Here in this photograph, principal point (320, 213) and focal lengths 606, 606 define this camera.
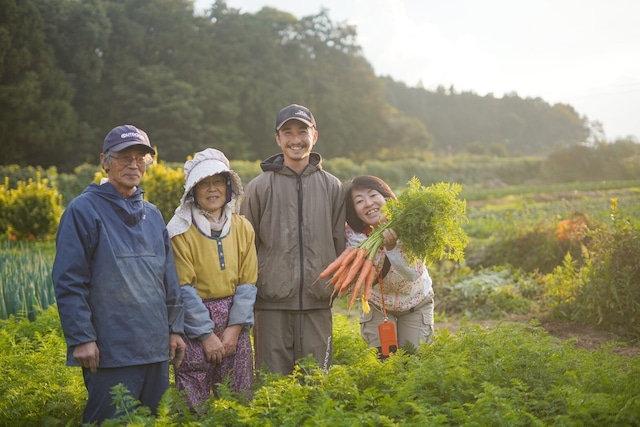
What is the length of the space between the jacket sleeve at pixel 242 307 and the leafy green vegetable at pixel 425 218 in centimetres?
107

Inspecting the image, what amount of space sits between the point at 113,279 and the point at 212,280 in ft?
2.23

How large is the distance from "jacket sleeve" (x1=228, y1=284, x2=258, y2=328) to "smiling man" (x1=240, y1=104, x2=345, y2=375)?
1.02 feet

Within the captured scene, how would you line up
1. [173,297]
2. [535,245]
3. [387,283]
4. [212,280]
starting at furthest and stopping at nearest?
→ [535,245], [387,283], [212,280], [173,297]

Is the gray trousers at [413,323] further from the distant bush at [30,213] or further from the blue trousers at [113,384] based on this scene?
the distant bush at [30,213]

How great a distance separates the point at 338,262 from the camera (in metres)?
4.29

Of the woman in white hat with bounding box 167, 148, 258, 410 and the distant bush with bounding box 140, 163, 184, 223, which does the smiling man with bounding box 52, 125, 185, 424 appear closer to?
the woman in white hat with bounding box 167, 148, 258, 410

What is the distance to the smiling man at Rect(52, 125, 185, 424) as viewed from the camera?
131 inches

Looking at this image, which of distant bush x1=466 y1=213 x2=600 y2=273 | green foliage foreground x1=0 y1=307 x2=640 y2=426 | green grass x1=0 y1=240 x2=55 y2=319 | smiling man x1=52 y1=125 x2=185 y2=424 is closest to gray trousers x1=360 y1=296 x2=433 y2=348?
green foliage foreground x1=0 y1=307 x2=640 y2=426

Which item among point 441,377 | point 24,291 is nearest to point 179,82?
point 24,291

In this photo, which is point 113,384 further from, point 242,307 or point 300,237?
point 300,237

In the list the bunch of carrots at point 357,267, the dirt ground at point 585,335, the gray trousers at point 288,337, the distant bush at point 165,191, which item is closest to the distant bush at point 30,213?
the distant bush at point 165,191

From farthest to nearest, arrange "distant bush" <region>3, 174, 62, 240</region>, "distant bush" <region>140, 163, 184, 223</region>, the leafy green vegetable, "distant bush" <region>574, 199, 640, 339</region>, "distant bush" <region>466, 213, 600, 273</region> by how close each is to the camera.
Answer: "distant bush" <region>3, 174, 62, 240</region>
"distant bush" <region>140, 163, 184, 223</region>
"distant bush" <region>466, 213, 600, 273</region>
"distant bush" <region>574, 199, 640, 339</region>
the leafy green vegetable

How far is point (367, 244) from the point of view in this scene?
431 cm

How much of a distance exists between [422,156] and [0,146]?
28228 mm
